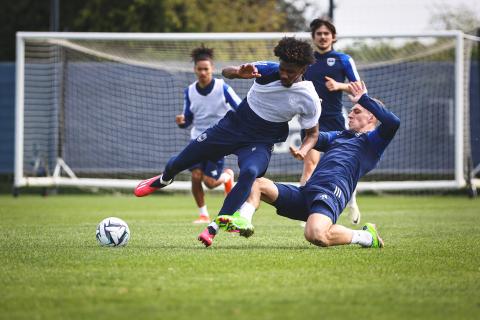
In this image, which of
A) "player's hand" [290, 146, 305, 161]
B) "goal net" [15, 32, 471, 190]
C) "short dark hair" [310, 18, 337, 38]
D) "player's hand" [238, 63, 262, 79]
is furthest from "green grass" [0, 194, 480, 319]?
"goal net" [15, 32, 471, 190]

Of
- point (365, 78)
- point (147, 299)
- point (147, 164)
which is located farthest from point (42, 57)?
point (147, 299)

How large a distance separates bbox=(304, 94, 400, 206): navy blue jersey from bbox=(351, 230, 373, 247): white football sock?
32cm

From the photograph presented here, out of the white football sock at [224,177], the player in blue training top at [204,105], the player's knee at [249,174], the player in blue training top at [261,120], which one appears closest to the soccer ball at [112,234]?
the player in blue training top at [261,120]

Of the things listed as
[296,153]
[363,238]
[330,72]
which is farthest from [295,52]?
[330,72]

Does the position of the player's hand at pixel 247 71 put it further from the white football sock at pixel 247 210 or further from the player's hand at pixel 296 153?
the white football sock at pixel 247 210

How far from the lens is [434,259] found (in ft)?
24.2

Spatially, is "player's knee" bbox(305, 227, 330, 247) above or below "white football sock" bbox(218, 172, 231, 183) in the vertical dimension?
above

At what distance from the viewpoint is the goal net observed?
20688 millimetres

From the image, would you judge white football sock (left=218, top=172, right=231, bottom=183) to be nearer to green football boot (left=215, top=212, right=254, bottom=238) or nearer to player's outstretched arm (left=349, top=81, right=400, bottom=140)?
player's outstretched arm (left=349, top=81, right=400, bottom=140)

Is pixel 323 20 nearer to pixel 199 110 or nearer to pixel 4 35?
pixel 199 110

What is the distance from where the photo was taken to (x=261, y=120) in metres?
8.41

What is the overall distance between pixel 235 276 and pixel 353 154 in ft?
8.25

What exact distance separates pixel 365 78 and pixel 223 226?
14.0 meters

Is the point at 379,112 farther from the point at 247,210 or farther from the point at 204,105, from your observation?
the point at 204,105
